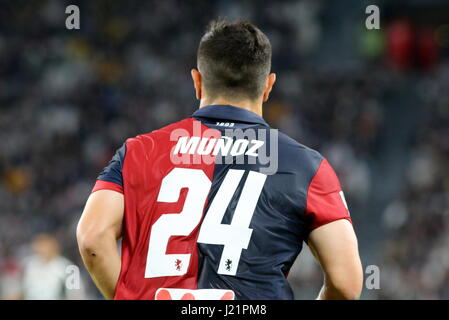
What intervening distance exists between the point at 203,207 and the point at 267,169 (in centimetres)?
24

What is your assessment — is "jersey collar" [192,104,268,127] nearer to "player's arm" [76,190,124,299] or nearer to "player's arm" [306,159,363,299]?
"player's arm" [306,159,363,299]

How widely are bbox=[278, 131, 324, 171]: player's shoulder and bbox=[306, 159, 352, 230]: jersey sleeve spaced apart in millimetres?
26

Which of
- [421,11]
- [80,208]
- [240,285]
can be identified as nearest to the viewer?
[240,285]

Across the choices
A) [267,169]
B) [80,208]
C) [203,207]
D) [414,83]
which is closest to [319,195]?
[267,169]

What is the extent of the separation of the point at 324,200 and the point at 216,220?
0.36 meters

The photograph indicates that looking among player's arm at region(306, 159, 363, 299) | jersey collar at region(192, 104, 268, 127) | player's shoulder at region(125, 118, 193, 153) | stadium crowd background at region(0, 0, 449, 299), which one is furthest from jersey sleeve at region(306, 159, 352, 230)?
stadium crowd background at region(0, 0, 449, 299)

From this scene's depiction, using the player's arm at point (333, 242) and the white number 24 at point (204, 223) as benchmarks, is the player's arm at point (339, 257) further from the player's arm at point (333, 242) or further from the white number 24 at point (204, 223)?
the white number 24 at point (204, 223)

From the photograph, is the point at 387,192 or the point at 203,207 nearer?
the point at 203,207

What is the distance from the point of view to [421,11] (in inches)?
685

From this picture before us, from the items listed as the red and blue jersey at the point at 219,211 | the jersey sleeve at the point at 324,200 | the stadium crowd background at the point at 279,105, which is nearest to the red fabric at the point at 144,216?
the red and blue jersey at the point at 219,211

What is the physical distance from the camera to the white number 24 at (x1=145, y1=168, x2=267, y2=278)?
2645 millimetres

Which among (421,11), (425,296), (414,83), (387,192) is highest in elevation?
(421,11)

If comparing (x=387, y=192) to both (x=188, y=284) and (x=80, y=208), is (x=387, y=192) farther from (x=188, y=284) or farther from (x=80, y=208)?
(x=188, y=284)

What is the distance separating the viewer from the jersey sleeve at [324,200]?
268 centimetres
